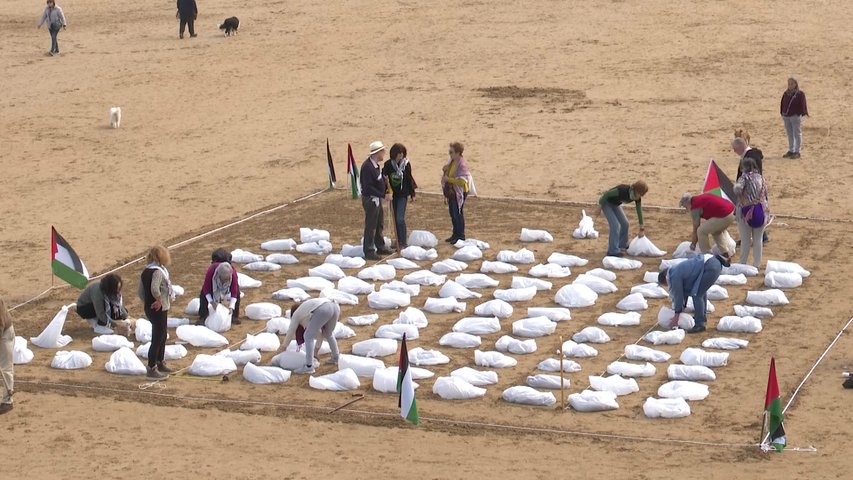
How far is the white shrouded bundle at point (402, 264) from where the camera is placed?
69.1 ft

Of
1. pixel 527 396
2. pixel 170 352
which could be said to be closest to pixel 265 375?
pixel 170 352

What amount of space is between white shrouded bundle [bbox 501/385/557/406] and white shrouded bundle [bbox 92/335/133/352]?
4936 millimetres

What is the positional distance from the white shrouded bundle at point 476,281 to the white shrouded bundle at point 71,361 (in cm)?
502

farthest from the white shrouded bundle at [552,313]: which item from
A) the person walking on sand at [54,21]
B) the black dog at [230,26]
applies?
the person walking on sand at [54,21]

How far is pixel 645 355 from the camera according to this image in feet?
56.0

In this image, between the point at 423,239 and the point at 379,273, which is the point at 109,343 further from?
the point at 423,239

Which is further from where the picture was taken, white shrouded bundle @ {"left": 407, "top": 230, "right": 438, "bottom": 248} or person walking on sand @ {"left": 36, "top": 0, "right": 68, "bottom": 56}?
person walking on sand @ {"left": 36, "top": 0, "right": 68, "bottom": 56}

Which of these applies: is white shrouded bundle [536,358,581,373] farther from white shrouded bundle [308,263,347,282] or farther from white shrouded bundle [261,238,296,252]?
white shrouded bundle [261,238,296,252]

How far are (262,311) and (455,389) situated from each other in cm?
386

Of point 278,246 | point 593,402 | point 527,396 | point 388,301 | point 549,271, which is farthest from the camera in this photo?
point 278,246

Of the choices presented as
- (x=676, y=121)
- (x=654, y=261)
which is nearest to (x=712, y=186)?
Result: (x=654, y=261)

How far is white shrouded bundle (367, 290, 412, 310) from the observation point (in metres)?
19.4

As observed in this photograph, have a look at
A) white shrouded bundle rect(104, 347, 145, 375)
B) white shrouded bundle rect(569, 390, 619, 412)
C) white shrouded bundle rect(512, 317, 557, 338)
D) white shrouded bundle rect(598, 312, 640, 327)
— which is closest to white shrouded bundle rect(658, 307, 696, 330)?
white shrouded bundle rect(598, 312, 640, 327)

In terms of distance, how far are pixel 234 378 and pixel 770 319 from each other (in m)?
6.45
